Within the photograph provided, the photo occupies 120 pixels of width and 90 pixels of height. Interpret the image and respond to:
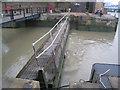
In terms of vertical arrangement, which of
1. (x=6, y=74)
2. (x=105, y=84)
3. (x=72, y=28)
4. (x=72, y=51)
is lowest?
(x=6, y=74)

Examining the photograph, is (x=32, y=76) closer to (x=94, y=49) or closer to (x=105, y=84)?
(x=105, y=84)

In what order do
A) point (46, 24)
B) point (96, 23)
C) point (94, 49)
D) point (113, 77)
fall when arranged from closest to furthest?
point (113, 77) < point (94, 49) < point (96, 23) < point (46, 24)

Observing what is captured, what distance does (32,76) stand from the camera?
2.86 meters

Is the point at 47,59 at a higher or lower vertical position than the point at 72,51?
higher

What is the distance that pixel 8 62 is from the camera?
6.23 metres

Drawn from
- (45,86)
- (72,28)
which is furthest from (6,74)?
(72,28)

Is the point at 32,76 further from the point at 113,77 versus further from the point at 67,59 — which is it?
the point at 67,59

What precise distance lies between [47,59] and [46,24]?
38.0ft

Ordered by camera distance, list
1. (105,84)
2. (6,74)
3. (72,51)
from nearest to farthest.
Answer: (105,84)
(6,74)
(72,51)

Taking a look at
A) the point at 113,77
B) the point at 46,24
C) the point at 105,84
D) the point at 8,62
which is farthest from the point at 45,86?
the point at 46,24

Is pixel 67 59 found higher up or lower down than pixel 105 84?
lower down

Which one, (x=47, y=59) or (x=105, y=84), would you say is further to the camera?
(x=47, y=59)

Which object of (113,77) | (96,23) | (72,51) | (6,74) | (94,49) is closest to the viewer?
(113,77)

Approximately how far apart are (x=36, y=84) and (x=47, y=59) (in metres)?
1.65
